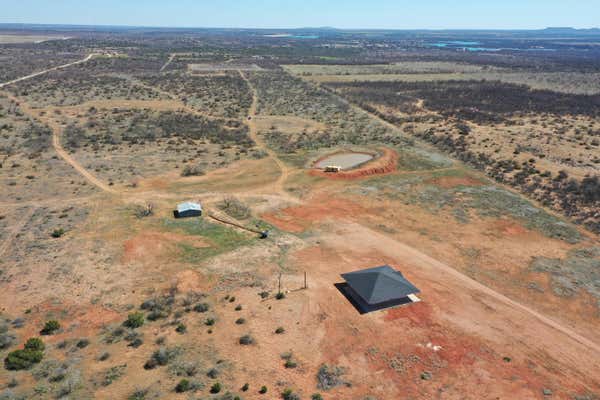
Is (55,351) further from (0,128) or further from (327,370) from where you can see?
(0,128)

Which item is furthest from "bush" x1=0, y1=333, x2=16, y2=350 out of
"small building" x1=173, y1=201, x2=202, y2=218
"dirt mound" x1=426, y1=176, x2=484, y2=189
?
"dirt mound" x1=426, y1=176, x2=484, y2=189

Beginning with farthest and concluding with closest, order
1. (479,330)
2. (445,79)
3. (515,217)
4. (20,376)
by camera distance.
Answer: (445,79), (515,217), (479,330), (20,376)

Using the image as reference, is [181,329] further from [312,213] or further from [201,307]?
[312,213]

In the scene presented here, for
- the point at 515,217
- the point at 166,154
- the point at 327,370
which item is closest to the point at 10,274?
the point at 327,370

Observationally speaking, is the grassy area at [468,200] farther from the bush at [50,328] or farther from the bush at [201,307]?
the bush at [50,328]

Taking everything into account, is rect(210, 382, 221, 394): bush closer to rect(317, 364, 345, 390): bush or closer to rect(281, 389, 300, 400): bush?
rect(281, 389, 300, 400): bush

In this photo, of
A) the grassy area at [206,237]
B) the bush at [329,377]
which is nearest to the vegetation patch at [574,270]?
the bush at [329,377]

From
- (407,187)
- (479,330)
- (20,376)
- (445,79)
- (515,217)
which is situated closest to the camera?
(20,376)
